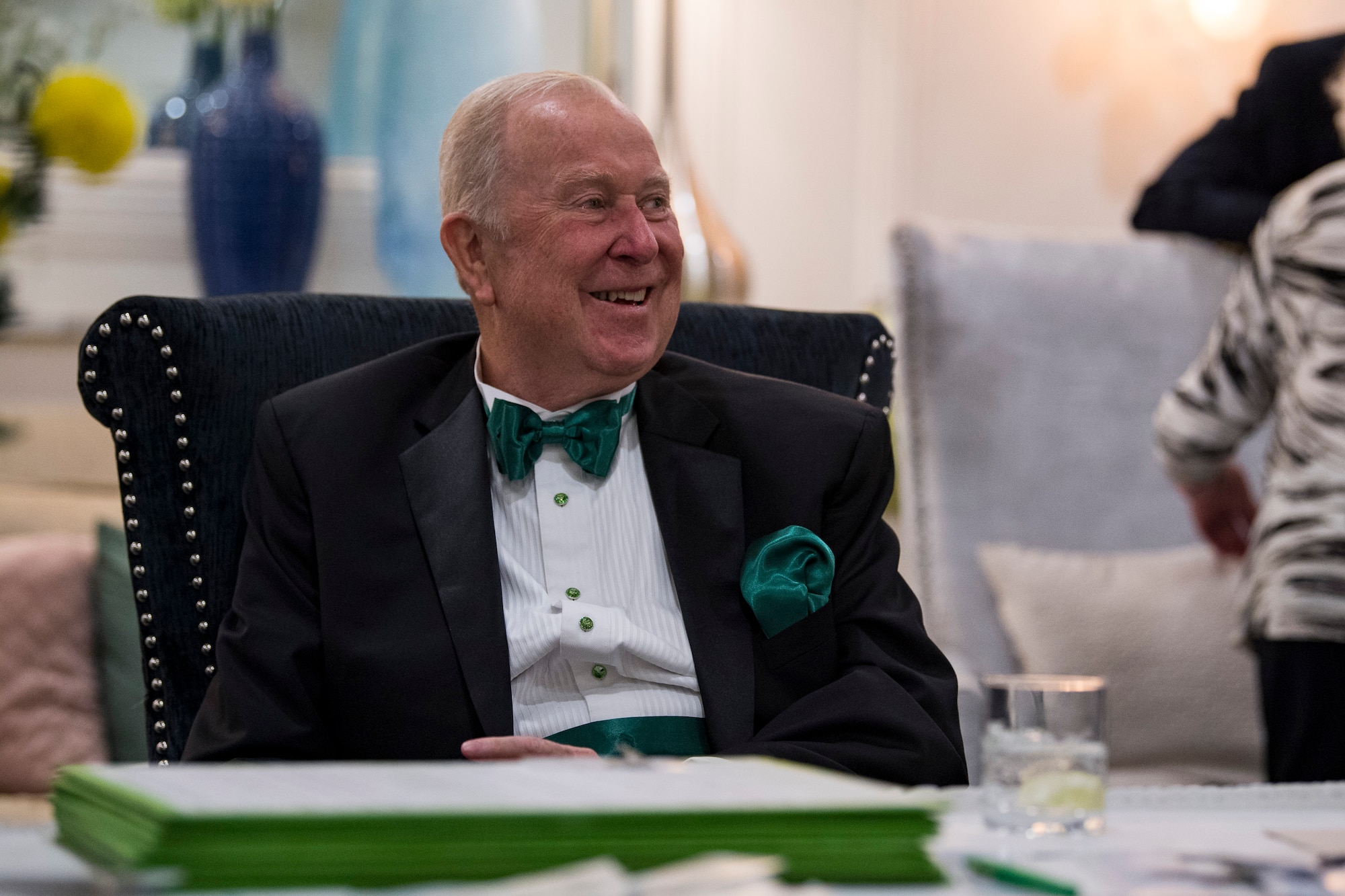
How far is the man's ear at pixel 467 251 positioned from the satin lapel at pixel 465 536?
11 centimetres

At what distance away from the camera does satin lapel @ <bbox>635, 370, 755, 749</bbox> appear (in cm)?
134

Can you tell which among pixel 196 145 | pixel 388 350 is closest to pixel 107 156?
pixel 196 145

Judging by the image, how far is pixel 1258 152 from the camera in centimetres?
276

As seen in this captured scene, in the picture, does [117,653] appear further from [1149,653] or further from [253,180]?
[1149,653]

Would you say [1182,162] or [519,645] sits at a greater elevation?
[1182,162]

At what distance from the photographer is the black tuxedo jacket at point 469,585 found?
4.23ft

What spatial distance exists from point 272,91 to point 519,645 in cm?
172

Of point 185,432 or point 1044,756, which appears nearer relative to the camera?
point 1044,756

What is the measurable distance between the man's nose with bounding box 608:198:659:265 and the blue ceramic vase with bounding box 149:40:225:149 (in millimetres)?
1581

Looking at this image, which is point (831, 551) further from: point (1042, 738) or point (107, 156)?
point (107, 156)

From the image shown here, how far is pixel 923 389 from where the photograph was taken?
261cm

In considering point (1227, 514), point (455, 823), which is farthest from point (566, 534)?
point (1227, 514)

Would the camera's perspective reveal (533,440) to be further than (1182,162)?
No

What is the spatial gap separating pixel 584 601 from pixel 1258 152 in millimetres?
1956
